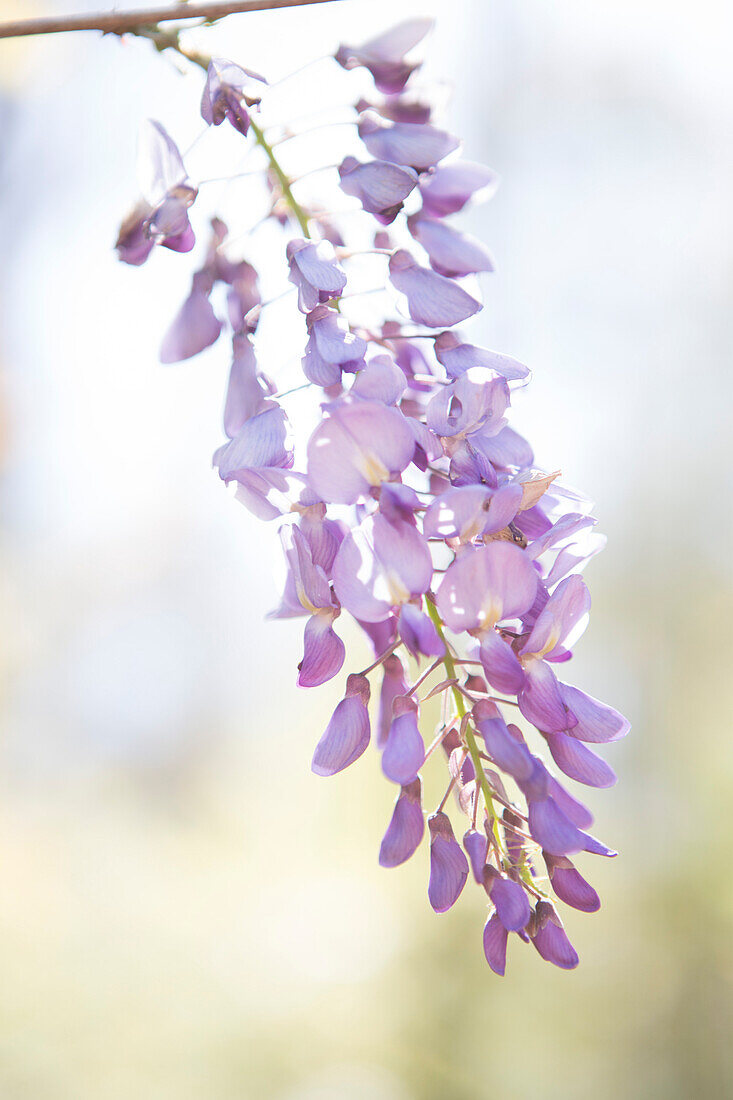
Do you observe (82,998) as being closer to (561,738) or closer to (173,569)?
(173,569)

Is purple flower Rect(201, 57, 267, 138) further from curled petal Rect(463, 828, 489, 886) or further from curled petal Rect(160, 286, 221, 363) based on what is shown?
curled petal Rect(463, 828, 489, 886)

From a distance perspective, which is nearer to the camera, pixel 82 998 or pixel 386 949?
pixel 82 998

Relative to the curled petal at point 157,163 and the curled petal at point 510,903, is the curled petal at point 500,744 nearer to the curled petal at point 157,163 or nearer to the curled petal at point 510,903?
the curled petal at point 510,903

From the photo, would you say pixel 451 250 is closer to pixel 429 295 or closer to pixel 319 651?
pixel 429 295

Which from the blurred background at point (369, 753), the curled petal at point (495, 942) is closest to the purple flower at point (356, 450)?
the curled petal at point (495, 942)

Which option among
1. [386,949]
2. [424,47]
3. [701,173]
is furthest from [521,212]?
[424,47]

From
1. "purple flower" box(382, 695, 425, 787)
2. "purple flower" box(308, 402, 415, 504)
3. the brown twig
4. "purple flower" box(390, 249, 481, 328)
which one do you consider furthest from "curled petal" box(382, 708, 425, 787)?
the brown twig
